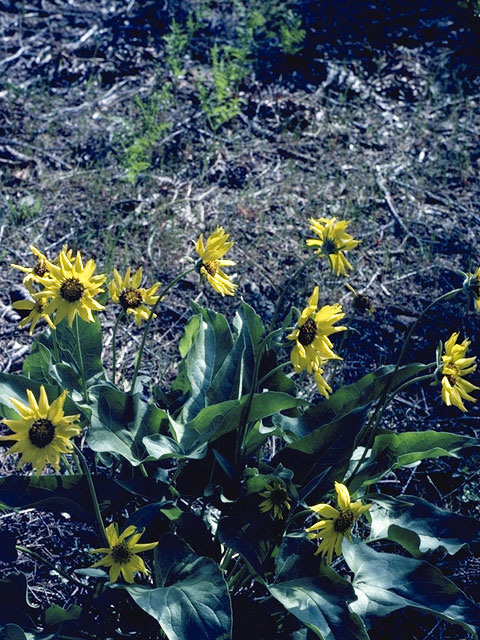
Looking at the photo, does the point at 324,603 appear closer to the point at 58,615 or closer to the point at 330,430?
the point at 330,430

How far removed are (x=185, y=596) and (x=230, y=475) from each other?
0.40 metres

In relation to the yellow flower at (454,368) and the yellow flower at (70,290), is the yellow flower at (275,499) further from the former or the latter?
the yellow flower at (70,290)

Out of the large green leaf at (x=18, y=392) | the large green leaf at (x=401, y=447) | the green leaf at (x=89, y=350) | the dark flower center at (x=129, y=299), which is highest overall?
the dark flower center at (x=129, y=299)

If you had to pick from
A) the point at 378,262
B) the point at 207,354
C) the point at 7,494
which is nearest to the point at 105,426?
the point at 7,494

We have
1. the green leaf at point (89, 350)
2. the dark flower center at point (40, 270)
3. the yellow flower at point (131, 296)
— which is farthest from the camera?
the green leaf at point (89, 350)

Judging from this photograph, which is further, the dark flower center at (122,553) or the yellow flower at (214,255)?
the yellow flower at (214,255)

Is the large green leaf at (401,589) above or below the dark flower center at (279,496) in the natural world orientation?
below

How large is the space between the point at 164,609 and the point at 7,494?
55 centimetres

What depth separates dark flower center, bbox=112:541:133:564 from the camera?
1.84 metres

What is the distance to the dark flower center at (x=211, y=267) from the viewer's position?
2107 millimetres

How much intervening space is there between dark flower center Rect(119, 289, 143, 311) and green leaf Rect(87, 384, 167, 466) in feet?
0.99

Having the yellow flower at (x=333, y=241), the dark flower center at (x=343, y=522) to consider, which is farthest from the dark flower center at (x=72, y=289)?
the dark flower center at (x=343, y=522)

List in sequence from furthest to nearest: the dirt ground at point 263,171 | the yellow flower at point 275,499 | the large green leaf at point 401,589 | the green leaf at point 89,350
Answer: the dirt ground at point 263,171
the green leaf at point 89,350
the yellow flower at point 275,499
the large green leaf at point 401,589

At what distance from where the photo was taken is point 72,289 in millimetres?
1885
